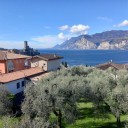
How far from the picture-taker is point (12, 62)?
72062 millimetres

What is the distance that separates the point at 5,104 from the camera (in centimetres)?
3809

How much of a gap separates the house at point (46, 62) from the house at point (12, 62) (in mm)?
3639

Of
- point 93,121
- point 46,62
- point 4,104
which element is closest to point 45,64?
point 46,62

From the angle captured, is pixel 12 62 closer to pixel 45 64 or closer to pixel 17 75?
pixel 45 64

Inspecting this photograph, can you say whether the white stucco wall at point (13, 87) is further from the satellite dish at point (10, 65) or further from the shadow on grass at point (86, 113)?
the shadow on grass at point (86, 113)

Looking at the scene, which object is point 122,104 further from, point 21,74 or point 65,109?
point 21,74

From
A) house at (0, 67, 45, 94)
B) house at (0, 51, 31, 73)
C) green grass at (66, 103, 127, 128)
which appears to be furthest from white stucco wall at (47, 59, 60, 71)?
green grass at (66, 103, 127, 128)

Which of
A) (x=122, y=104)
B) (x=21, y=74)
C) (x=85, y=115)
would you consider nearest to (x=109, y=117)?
(x=85, y=115)

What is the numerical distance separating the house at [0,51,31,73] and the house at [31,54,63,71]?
11.9 ft

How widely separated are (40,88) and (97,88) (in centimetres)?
900

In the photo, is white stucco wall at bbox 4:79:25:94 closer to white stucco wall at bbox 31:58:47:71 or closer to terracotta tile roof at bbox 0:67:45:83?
terracotta tile roof at bbox 0:67:45:83

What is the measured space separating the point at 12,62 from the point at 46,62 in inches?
337

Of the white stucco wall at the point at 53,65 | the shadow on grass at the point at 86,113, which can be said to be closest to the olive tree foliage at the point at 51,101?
the shadow on grass at the point at 86,113

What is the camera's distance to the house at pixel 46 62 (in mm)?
71938
